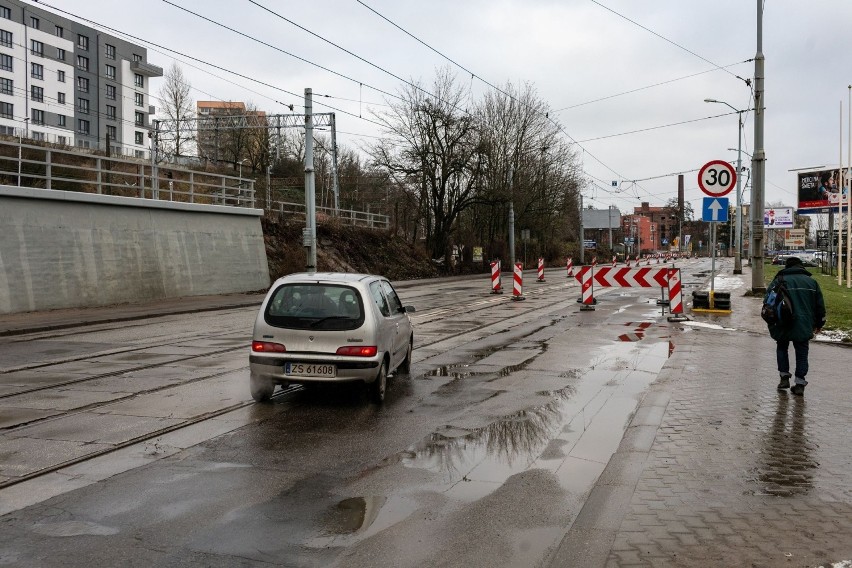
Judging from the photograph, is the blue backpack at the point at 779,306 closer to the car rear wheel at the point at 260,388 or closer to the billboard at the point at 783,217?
the car rear wheel at the point at 260,388

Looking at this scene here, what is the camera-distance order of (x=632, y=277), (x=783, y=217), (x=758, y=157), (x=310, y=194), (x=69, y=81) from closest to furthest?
(x=632, y=277), (x=758, y=157), (x=310, y=194), (x=69, y=81), (x=783, y=217)

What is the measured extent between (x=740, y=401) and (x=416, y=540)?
540cm

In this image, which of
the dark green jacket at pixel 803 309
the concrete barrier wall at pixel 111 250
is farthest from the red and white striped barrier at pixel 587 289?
the concrete barrier wall at pixel 111 250

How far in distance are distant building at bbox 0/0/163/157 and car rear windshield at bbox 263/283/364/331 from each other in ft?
194

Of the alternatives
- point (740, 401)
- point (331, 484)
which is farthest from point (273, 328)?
point (740, 401)

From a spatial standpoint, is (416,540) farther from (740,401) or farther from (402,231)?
(402,231)

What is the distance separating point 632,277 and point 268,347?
44.3 ft

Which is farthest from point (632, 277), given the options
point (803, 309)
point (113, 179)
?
point (113, 179)

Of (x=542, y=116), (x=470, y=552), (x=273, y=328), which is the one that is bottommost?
(x=470, y=552)

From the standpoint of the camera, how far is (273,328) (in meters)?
8.24

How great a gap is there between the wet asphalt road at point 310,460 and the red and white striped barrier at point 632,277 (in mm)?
7079

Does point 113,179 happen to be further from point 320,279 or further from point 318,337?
point 318,337

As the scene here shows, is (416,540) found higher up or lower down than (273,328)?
lower down

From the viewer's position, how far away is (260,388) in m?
8.43
